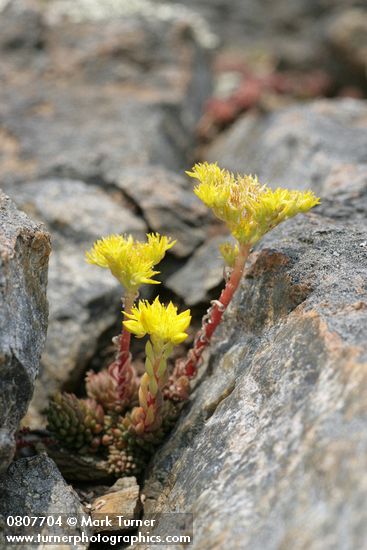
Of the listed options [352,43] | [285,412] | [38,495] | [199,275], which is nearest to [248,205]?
[285,412]

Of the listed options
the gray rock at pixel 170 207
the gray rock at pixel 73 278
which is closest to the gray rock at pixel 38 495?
the gray rock at pixel 73 278

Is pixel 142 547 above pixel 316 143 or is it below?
below

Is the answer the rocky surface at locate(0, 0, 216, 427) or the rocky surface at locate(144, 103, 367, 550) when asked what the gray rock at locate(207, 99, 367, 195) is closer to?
the rocky surface at locate(0, 0, 216, 427)

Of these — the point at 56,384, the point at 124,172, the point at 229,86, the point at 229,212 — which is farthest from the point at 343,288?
the point at 229,86

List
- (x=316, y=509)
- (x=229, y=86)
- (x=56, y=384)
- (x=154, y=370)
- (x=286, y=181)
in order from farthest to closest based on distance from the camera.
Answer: (x=229, y=86) → (x=286, y=181) → (x=56, y=384) → (x=154, y=370) → (x=316, y=509)

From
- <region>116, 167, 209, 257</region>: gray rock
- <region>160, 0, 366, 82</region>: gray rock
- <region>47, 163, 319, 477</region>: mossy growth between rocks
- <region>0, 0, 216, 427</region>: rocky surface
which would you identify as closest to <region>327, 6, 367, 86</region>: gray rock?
<region>160, 0, 366, 82</region>: gray rock

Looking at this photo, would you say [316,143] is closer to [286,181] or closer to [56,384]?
[286,181]
